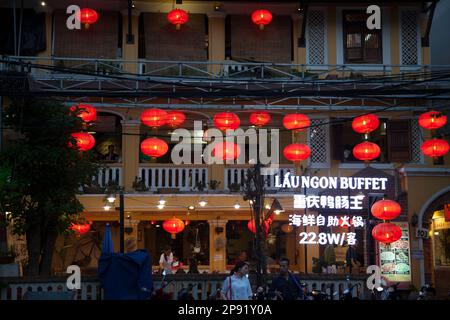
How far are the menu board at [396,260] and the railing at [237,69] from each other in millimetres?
5398

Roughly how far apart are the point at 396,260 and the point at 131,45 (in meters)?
11.1

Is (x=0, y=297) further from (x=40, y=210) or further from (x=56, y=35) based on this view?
(x=56, y=35)

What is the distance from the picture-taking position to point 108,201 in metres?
21.0

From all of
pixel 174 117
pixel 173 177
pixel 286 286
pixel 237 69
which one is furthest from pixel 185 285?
pixel 237 69

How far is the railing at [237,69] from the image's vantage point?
70.6 ft

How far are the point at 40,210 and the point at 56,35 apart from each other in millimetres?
8288

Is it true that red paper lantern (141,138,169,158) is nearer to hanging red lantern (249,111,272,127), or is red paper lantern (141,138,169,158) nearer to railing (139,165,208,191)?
railing (139,165,208,191)

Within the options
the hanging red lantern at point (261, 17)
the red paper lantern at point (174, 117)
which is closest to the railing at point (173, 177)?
the red paper lantern at point (174, 117)

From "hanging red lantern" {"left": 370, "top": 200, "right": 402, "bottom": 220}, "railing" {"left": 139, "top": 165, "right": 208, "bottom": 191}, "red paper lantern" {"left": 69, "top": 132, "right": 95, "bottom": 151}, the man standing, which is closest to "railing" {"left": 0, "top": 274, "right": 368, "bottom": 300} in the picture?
the man standing

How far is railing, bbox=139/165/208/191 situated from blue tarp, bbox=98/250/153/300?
7773 mm

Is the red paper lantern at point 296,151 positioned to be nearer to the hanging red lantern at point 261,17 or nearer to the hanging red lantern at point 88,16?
the hanging red lantern at point 261,17

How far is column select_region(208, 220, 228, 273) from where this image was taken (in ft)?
73.1

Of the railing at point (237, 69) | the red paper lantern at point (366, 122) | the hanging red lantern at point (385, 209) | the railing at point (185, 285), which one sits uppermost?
the railing at point (237, 69)
